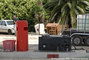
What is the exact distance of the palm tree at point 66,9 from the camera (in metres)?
26.5

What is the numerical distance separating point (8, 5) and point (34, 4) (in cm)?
287

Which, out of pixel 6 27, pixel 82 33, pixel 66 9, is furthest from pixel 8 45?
pixel 66 9

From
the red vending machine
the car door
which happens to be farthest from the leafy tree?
the red vending machine

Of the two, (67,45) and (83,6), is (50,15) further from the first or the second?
(67,45)

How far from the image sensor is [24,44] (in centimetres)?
1107

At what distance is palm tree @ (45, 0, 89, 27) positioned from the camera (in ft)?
87.1

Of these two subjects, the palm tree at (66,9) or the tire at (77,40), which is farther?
the palm tree at (66,9)

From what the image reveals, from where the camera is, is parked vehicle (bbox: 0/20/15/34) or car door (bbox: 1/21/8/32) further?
car door (bbox: 1/21/8/32)

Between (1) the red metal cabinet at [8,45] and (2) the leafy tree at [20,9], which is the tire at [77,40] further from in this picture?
(2) the leafy tree at [20,9]

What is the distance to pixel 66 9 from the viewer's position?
27.5 meters

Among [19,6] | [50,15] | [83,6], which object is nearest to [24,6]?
[19,6]

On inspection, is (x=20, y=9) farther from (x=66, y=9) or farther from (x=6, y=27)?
(x=66, y=9)

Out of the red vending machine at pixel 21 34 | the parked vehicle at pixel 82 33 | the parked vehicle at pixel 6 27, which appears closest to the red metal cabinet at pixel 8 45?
the red vending machine at pixel 21 34

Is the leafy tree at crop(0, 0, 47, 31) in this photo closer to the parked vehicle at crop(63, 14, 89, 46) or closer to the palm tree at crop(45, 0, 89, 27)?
the palm tree at crop(45, 0, 89, 27)
